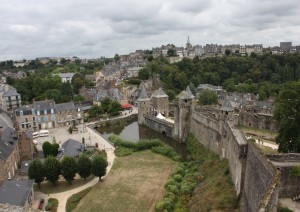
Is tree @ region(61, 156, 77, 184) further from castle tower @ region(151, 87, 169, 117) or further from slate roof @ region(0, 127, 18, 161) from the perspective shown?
castle tower @ region(151, 87, 169, 117)

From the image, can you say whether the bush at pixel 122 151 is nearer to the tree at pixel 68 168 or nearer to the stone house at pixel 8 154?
the tree at pixel 68 168

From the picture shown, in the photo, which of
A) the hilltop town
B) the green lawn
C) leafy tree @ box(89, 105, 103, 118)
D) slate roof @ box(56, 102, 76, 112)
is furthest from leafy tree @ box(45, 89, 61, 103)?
the green lawn

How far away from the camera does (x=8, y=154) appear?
2331 cm

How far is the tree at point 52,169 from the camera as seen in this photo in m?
21.6

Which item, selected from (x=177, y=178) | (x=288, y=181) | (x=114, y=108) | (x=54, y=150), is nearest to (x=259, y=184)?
(x=288, y=181)

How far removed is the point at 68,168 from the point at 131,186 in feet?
15.5

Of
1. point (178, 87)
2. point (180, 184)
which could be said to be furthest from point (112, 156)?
point (178, 87)

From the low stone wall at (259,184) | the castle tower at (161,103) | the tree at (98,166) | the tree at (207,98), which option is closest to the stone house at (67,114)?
the castle tower at (161,103)

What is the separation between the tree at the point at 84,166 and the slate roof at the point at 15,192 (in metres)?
3.60

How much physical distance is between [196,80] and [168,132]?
34.7 metres

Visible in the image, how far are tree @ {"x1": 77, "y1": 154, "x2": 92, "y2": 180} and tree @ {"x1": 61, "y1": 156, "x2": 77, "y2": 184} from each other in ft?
1.17

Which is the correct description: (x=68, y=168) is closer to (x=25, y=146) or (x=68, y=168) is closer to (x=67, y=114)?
(x=25, y=146)

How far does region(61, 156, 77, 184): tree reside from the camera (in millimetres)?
21922

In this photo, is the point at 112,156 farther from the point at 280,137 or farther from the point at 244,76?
the point at 244,76
